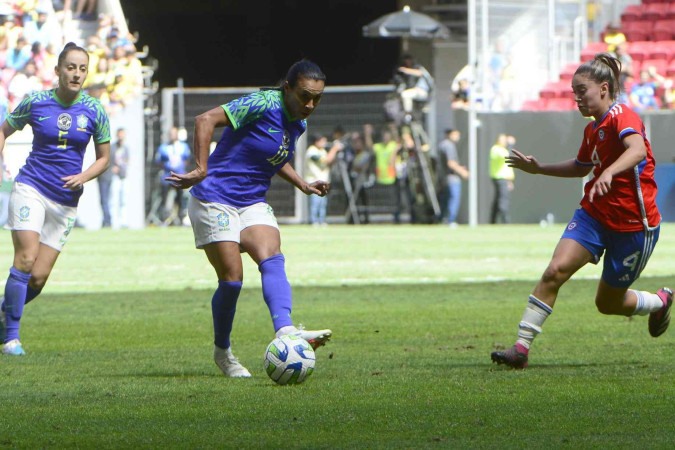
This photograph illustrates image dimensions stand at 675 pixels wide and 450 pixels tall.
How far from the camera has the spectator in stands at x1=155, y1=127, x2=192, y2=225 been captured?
3434 centimetres

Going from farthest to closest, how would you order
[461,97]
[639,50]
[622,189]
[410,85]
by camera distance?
1. [639,50]
2. [461,97]
3. [410,85]
4. [622,189]

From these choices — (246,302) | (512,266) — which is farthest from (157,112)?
(246,302)

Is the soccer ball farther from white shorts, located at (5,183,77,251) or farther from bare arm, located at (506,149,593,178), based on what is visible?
white shorts, located at (5,183,77,251)

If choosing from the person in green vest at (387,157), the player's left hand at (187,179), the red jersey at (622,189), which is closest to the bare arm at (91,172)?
the player's left hand at (187,179)

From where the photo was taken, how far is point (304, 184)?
30.5 ft

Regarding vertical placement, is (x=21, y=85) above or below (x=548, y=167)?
below

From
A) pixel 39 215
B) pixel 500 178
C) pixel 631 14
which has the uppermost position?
pixel 39 215

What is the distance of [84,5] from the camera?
122ft

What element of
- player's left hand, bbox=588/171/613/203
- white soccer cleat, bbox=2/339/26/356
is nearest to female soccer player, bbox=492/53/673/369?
player's left hand, bbox=588/171/613/203

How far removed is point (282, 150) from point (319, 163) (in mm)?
25159

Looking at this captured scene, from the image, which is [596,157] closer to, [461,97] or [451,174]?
[451,174]

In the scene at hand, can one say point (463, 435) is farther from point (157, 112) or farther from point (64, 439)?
point (157, 112)

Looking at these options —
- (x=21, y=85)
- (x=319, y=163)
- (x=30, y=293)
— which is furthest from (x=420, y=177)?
(x=30, y=293)

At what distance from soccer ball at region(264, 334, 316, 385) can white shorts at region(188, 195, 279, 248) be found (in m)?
0.74
